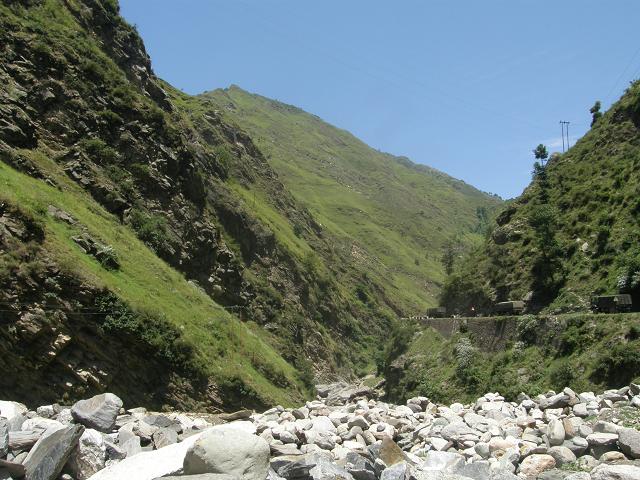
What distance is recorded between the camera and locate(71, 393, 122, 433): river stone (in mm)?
12406

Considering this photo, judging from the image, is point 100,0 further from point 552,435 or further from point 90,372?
point 552,435

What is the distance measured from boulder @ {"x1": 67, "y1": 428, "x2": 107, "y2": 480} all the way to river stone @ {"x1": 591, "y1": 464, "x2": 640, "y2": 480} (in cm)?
977

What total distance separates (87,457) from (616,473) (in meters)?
10.2

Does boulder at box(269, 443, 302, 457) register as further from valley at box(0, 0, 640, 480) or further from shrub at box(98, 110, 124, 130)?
shrub at box(98, 110, 124, 130)

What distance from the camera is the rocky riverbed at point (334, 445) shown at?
351 inches

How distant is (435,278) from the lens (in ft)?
561

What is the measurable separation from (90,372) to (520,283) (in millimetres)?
40055

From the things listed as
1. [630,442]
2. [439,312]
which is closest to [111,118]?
[439,312]

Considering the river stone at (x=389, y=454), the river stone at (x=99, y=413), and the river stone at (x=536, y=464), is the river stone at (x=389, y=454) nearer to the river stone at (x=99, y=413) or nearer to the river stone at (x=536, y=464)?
the river stone at (x=536, y=464)

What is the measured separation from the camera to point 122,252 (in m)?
36.0

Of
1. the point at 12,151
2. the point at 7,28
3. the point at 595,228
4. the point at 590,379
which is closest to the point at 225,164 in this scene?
the point at 7,28

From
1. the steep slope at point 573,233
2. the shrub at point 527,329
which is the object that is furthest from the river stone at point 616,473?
the steep slope at point 573,233

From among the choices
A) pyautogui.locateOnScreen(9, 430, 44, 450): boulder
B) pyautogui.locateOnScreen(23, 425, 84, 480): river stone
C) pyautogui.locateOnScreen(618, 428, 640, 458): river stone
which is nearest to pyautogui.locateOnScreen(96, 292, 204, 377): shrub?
pyautogui.locateOnScreen(9, 430, 44, 450): boulder

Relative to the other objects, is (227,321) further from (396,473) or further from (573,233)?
(573,233)
